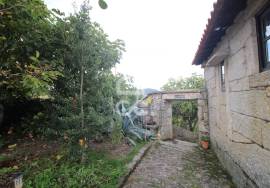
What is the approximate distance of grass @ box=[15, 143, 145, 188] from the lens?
3168 mm

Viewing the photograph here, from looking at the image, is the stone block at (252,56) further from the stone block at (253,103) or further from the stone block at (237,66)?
the stone block at (253,103)

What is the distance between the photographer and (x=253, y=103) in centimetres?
242

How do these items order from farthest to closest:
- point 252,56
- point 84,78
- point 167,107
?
point 167,107
point 84,78
point 252,56

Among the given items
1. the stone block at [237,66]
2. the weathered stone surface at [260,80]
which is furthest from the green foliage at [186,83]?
the weathered stone surface at [260,80]

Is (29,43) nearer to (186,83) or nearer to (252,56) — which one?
(252,56)

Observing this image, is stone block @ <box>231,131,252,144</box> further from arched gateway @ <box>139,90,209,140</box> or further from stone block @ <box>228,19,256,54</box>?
arched gateway @ <box>139,90,209,140</box>

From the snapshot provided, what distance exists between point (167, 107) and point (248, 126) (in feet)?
16.8

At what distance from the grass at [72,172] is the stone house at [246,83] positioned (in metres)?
2.49

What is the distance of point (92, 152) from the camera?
4.91 metres

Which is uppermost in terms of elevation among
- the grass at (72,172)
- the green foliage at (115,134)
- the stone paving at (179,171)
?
the green foliage at (115,134)

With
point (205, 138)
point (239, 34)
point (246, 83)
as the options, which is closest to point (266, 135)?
point (246, 83)

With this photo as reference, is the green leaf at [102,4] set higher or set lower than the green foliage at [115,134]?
higher

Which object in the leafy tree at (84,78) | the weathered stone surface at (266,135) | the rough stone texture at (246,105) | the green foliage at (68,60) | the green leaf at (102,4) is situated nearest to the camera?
the green leaf at (102,4)

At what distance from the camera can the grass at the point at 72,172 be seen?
317cm
